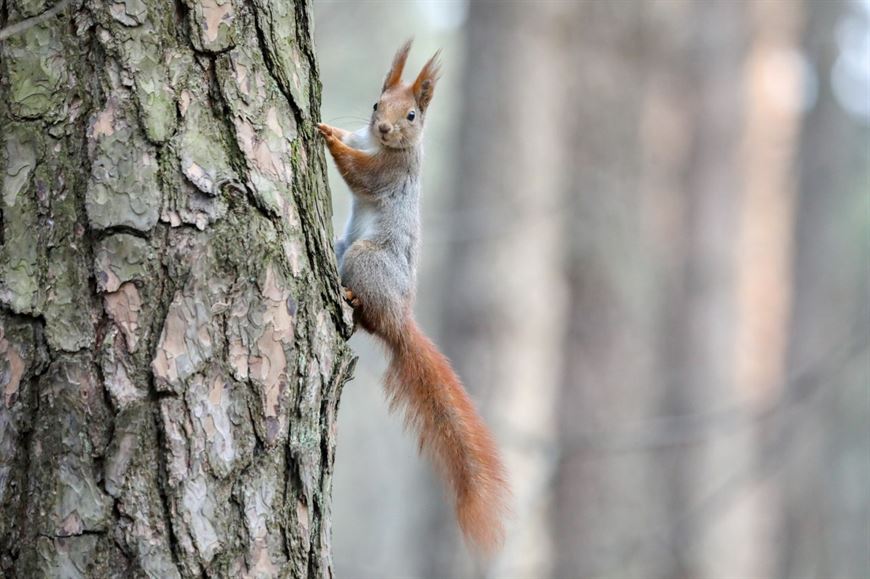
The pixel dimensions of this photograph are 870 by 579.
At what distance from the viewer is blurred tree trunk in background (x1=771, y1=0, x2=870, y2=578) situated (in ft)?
27.7

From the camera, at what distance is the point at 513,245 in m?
5.38

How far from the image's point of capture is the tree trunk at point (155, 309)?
1594 mm

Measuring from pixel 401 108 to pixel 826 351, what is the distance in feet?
20.7

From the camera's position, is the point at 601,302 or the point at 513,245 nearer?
the point at 513,245

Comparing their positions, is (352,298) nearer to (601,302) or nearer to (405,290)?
(405,290)

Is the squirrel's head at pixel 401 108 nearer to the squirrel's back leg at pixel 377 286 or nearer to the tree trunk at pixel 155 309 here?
the squirrel's back leg at pixel 377 286

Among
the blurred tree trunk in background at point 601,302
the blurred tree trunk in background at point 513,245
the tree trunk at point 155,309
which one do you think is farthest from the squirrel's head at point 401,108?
the blurred tree trunk in background at point 601,302

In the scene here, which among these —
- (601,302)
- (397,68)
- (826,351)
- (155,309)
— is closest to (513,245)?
(601,302)

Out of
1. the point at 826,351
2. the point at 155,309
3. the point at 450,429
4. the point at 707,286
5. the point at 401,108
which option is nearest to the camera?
the point at 155,309

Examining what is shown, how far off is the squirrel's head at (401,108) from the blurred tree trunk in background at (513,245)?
2.22m

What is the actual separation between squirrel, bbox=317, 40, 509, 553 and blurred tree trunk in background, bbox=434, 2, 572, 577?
7.46 ft

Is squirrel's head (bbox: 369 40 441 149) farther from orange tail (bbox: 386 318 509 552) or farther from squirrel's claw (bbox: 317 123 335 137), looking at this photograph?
orange tail (bbox: 386 318 509 552)

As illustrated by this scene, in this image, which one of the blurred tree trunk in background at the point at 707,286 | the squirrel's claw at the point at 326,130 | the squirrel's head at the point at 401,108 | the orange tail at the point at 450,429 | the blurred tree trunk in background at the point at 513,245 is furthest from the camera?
the blurred tree trunk in background at the point at 707,286

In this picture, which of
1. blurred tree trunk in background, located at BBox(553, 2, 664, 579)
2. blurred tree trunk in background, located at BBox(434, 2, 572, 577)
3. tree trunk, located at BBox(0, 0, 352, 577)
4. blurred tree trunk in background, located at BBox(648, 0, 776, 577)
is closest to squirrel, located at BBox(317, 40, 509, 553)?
tree trunk, located at BBox(0, 0, 352, 577)
